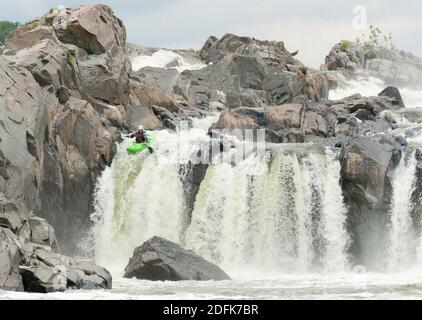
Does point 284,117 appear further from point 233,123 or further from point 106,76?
point 106,76

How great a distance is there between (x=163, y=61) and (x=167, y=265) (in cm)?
4969

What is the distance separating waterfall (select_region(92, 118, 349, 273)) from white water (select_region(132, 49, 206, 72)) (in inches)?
1464

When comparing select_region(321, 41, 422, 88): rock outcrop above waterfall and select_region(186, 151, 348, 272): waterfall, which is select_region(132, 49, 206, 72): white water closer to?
select_region(321, 41, 422, 88): rock outcrop above waterfall

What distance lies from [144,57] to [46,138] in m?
43.7

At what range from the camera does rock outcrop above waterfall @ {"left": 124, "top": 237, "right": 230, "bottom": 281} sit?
25469mm

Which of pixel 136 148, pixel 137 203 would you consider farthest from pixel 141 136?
pixel 137 203

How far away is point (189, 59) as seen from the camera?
74625 mm

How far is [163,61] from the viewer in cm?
7338

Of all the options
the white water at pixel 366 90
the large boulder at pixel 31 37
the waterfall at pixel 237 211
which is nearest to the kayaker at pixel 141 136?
the waterfall at pixel 237 211

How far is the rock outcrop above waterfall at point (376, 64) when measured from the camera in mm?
81688

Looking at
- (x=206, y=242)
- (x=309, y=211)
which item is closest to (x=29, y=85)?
(x=206, y=242)

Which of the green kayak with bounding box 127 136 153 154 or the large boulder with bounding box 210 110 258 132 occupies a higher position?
the large boulder with bounding box 210 110 258 132

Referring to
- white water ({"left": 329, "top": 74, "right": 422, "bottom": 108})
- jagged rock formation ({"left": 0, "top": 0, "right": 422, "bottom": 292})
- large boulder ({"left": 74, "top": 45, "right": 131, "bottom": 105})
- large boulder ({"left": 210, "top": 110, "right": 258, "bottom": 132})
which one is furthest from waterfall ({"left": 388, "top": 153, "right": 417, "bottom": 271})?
white water ({"left": 329, "top": 74, "right": 422, "bottom": 108})

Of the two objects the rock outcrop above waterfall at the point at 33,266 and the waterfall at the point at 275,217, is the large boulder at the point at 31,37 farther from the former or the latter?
the rock outcrop above waterfall at the point at 33,266
